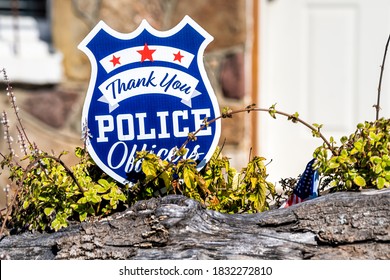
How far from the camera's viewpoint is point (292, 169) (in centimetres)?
517

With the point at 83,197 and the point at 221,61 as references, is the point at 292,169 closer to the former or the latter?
the point at 221,61

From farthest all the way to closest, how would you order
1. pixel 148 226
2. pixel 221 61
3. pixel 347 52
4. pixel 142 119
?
pixel 347 52 → pixel 221 61 → pixel 142 119 → pixel 148 226

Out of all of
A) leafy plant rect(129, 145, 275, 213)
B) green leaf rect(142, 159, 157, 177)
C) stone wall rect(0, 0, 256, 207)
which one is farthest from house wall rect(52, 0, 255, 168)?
green leaf rect(142, 159, 157, 177)

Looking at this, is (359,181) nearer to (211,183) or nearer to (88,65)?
(211,183)

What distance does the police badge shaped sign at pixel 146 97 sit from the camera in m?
1.82

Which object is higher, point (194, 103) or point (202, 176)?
Answer: point (194, 103)

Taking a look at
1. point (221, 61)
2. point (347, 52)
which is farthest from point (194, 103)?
Result: point (347, 52)

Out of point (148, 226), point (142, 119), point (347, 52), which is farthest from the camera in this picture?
point (347, 52)

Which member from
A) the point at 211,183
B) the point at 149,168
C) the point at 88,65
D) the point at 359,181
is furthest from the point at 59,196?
the point at 88,65

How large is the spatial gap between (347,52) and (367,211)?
3.43 m

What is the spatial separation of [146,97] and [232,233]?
1.14 ft

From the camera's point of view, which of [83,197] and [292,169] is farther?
[292,169]

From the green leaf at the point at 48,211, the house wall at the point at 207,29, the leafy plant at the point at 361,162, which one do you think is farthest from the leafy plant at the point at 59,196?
the house wall at the point at 207,29

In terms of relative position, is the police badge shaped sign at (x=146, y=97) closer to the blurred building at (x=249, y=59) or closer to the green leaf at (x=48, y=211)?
the green leaf at (x=48, y=211)
